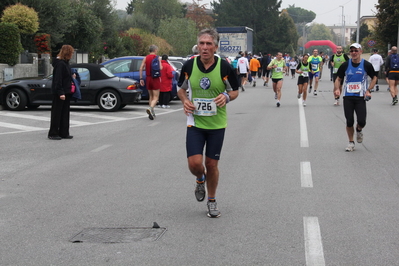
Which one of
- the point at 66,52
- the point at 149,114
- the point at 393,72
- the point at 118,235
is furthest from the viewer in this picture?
the point at 393,72

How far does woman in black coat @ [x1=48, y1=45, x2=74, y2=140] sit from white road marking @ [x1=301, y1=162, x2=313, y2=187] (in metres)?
5.18

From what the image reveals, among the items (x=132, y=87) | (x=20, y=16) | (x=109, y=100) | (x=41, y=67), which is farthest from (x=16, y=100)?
(x=41, y=67)

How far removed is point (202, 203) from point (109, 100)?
1149 cm

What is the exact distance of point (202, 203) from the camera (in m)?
6.81

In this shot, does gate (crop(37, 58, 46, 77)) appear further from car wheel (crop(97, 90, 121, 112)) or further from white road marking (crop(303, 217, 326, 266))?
white road marking (crop(303, 217, 326, 266))

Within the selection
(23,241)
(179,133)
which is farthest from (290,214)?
(179,133)

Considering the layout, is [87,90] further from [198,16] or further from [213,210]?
[198,16]

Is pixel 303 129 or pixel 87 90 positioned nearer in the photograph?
pixel 303 129

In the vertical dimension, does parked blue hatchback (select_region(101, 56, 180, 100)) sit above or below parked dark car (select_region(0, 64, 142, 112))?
above

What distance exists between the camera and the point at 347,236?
17.7ft

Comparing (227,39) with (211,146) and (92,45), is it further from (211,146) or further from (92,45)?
(211,146)

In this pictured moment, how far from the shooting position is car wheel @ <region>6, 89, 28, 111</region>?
1756 cm

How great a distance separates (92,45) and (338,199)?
29.8 m

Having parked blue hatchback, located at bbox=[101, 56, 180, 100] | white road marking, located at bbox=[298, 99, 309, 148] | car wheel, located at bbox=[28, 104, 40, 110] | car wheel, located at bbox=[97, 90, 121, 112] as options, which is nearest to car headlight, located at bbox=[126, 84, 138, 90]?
car wheel, located at bbox=[97, 90, 121, 112]
